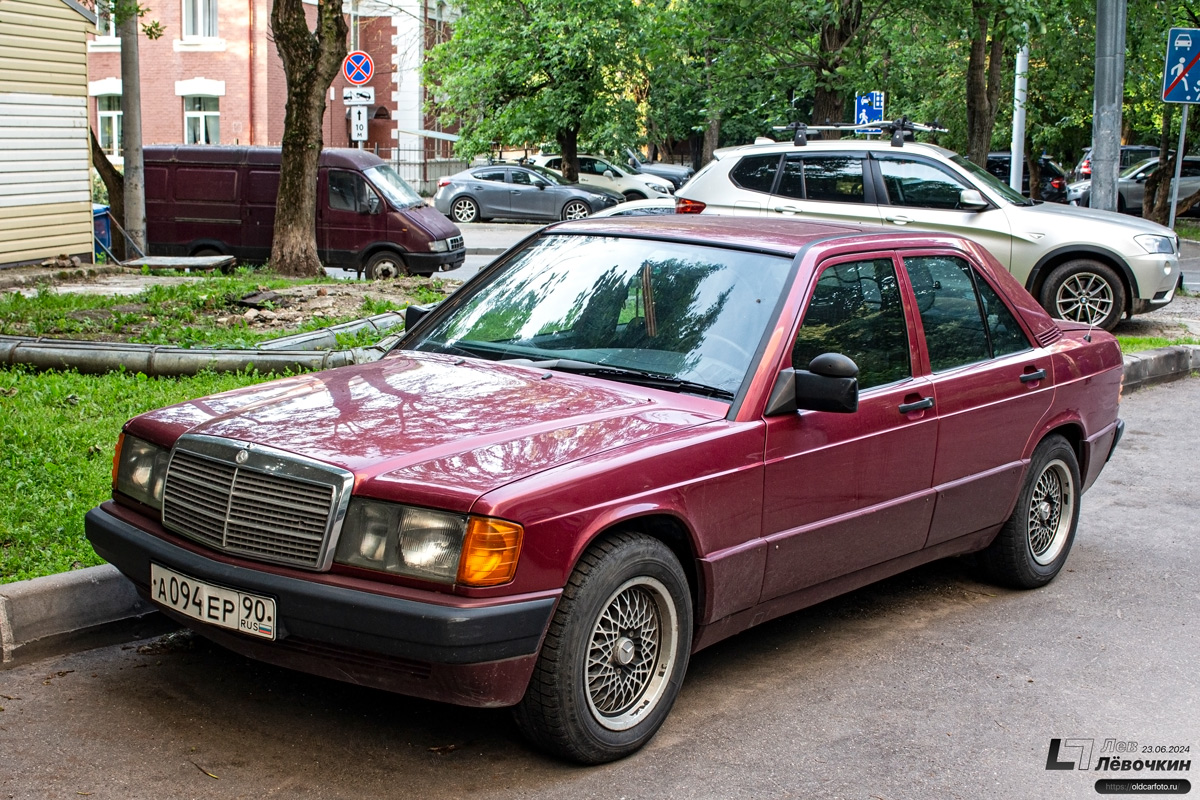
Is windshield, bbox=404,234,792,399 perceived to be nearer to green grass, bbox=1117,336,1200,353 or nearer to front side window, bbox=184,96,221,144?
green grass, bbox=1117,336,1200,353

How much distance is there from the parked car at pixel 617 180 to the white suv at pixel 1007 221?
20922mm

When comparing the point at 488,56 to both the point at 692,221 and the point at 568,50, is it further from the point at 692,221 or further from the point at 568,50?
the point at 692,221

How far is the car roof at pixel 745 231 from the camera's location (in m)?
4.91

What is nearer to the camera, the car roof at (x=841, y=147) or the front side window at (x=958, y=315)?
the front side window at (x=958, y=315)

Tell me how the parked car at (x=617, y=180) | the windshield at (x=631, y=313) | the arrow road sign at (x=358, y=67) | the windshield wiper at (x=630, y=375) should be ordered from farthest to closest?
the parked car at (x=617, y=180) < the arrow road sign at (x=358, y=67) < the windshield at (x=631, y=313) < the windshield wiper at (x=630, y=375)

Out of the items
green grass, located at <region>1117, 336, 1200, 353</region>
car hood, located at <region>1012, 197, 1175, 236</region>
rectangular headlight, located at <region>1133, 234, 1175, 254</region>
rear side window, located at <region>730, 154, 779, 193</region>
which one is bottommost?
green grass, located at <region>1117, 336, 1200, 353</region>

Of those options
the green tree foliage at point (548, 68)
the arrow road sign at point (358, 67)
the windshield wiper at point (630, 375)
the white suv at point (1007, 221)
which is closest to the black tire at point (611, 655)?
the windshield wiper at point (630, 375)

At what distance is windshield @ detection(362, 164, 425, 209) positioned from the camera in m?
18.8

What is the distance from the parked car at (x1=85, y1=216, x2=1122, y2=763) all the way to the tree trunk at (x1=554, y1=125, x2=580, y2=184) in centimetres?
3014

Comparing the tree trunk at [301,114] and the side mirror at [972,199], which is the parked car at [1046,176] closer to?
the side mirror at [972,199]

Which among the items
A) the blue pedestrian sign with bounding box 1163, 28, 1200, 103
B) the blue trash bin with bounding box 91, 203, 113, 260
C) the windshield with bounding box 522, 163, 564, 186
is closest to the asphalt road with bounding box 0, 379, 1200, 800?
the blue pedestrian sign with bounding box 1163, 28, 1200, 103

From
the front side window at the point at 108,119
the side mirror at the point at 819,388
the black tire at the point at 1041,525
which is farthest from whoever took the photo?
the front side window at the point at 108,119

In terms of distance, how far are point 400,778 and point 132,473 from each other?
1403 mm

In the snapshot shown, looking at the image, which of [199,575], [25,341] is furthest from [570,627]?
[25,341]
